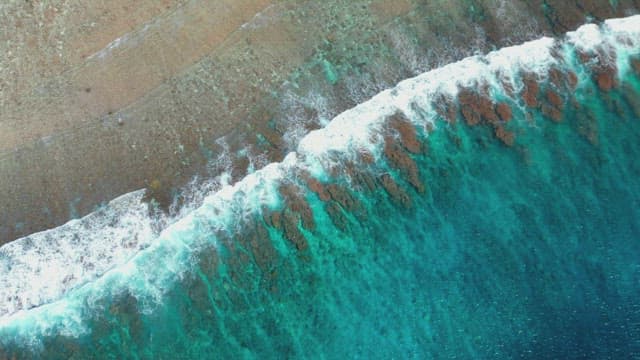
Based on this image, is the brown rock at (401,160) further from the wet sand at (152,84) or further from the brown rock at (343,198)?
the wet sand at (152,84)

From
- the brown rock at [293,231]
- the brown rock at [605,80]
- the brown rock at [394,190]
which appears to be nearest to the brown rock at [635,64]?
the brown rock at [605,80]

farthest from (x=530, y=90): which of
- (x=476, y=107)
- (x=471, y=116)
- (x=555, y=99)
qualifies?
(x=471, y=116)

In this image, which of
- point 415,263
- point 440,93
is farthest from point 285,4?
→ point 415,263

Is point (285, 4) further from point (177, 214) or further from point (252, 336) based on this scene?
point (252, 336)

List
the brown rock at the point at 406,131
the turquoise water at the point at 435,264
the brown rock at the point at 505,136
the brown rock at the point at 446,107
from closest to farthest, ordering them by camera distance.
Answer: the turquoise water at the point at 435,264
the brown rock at the point at 505,136
the brown rock at the point at 406,131
the brown rock at the point at 446,107

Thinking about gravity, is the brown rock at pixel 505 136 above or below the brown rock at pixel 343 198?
below
